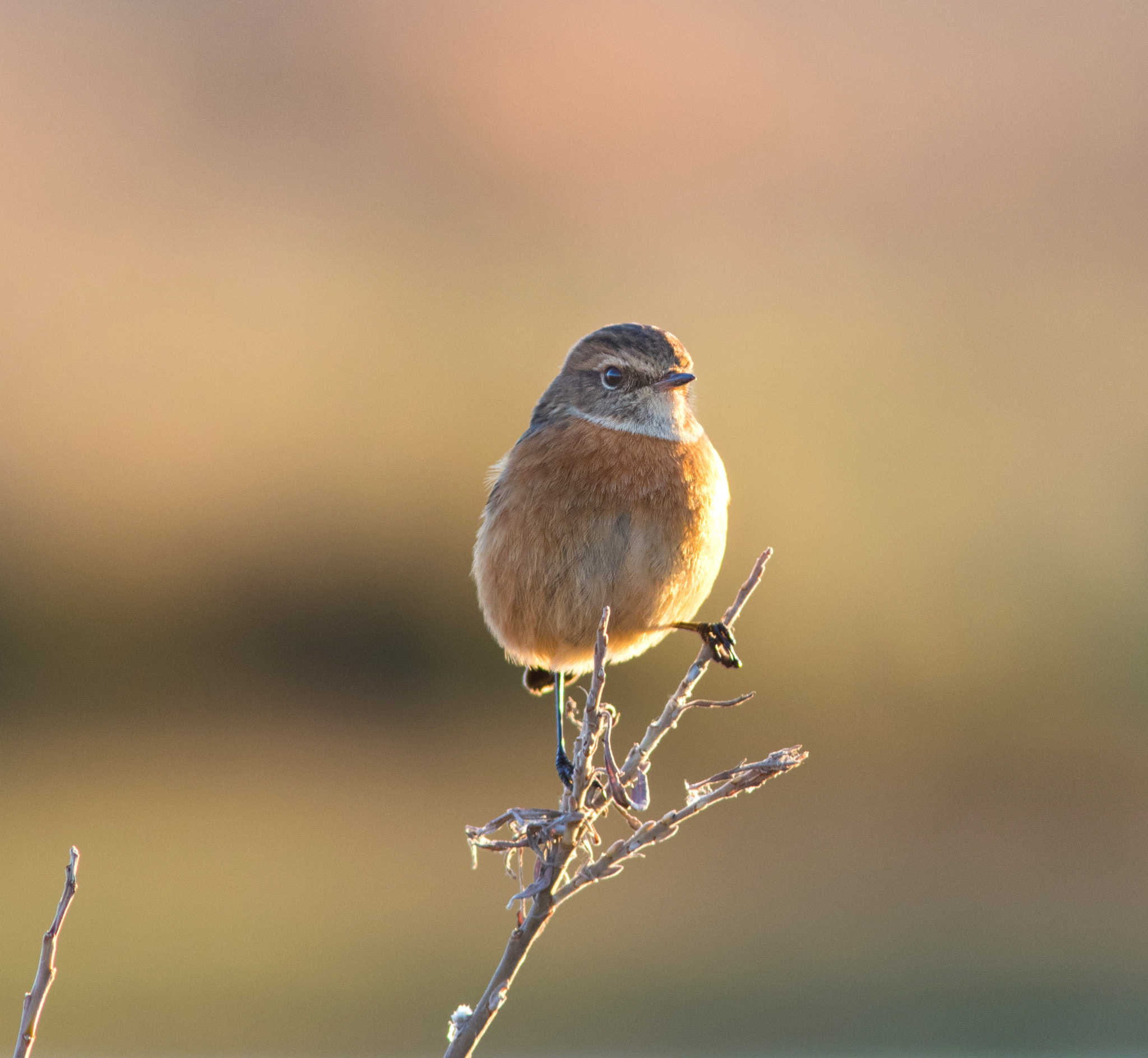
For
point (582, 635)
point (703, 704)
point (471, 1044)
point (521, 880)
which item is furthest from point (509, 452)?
point (471, 1044)

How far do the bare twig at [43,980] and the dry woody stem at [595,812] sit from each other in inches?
30.9

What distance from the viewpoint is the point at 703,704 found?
136 inches

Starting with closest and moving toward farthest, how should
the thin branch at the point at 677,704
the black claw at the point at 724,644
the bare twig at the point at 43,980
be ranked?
the bare twig at the point at 43,980 → the thin branch at the point at 677,704 → the black claw at the point at 724,644

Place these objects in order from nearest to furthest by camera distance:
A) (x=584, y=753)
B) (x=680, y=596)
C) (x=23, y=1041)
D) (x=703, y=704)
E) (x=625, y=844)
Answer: (x=23, y=1041)
(x=625, y=844)
(x=584, y=753)
(x=703, y=704)
(x=680, y=596)

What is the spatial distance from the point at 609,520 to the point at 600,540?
89 mm

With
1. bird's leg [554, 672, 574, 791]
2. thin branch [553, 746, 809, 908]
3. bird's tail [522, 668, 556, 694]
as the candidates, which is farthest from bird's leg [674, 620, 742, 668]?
thin branch [553, 746, 809, 908]

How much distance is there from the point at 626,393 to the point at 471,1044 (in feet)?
10.8

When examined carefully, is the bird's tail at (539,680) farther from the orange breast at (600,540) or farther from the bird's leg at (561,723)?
the orange breast at (600,540)

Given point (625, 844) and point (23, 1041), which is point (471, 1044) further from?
point (23, 1041)

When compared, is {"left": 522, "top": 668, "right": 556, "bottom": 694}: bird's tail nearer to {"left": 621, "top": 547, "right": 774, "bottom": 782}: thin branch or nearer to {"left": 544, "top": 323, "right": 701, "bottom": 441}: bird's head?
{"left": 544, "top": 323, "right": 701, "bottom": 441}: bird's head

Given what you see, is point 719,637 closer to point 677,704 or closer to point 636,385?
point 677,704

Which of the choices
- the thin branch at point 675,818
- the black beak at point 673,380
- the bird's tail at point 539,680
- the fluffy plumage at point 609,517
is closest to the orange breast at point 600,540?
the fluffy plumage at point 609,517

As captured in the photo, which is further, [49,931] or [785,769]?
[785,769]

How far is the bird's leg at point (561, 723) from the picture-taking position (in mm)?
4984
